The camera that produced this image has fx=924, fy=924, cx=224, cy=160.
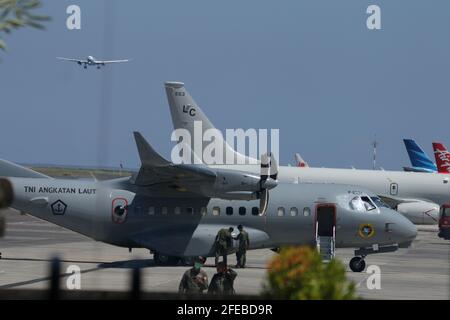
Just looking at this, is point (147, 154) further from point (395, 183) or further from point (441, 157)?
point (441, 157)

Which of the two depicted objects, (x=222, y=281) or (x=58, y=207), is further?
(x=58, y=207)

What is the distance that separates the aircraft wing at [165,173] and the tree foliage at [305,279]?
17.8 meters

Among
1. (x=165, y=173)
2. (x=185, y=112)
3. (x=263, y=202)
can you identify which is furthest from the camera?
(x=185, y=112)

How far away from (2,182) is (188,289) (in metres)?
9.89

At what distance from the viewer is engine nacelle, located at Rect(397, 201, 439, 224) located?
183ft

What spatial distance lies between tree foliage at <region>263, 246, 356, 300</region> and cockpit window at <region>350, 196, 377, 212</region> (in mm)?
21002

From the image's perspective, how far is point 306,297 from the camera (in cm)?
760

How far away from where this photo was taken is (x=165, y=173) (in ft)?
87.6

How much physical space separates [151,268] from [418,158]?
6605 centimetres

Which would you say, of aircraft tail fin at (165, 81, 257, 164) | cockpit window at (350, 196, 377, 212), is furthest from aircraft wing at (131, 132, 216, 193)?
aircraft tail fin at (165, 81, 257, 164)

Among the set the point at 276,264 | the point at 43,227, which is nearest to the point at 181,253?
the point at 276,264

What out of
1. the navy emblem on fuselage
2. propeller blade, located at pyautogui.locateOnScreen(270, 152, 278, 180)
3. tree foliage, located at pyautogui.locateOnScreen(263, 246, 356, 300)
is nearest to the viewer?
tree foliage, located at pyautogui.locateOnScreen(263, 246, 356, 300)

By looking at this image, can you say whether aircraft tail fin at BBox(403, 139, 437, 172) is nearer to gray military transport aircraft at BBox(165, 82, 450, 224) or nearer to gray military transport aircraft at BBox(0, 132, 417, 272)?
gray military transport aircraft at BBox(165, 82, 450, 224)

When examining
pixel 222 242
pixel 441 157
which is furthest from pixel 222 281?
pixel 441 157
